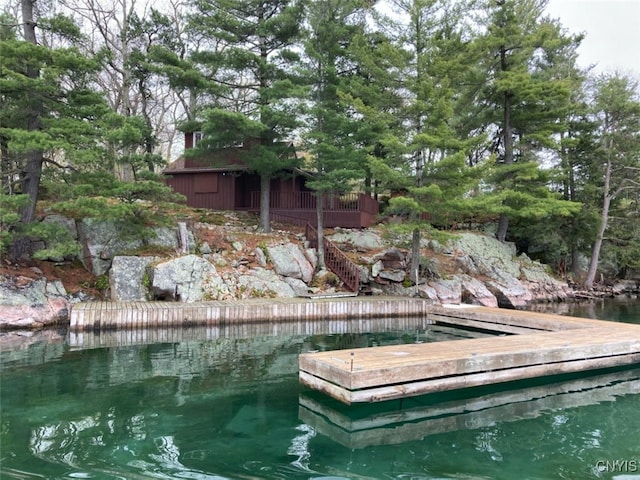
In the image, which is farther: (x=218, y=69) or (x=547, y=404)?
(x=218, y=69)

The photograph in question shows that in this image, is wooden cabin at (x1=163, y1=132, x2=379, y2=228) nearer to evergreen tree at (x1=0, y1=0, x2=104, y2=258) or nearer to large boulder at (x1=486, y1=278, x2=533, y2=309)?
large boulder at (x1=486, y1=278, x2=533, y2=309)

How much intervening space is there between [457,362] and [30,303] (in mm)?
11084

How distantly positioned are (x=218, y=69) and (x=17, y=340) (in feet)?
40.0

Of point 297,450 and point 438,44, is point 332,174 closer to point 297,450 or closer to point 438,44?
point 438,44

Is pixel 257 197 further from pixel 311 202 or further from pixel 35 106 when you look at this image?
pixel 35 106

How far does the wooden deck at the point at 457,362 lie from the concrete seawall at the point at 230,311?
5656mm

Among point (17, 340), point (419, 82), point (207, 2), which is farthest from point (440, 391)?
point (207, 2)

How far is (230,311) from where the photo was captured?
11664 mm

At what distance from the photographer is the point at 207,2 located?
16141 mm

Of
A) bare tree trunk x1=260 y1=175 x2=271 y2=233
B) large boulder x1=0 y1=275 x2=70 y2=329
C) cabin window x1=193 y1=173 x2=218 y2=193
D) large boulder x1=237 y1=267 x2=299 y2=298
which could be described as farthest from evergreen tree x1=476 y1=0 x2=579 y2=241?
large boulder x1=0 y1=275 x2=70 y2=329

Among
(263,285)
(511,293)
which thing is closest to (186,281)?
(263,285)

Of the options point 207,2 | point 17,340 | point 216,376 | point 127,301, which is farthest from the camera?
point 207,2

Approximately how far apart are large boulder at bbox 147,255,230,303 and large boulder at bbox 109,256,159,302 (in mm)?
259

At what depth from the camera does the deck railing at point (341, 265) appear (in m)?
15.1
